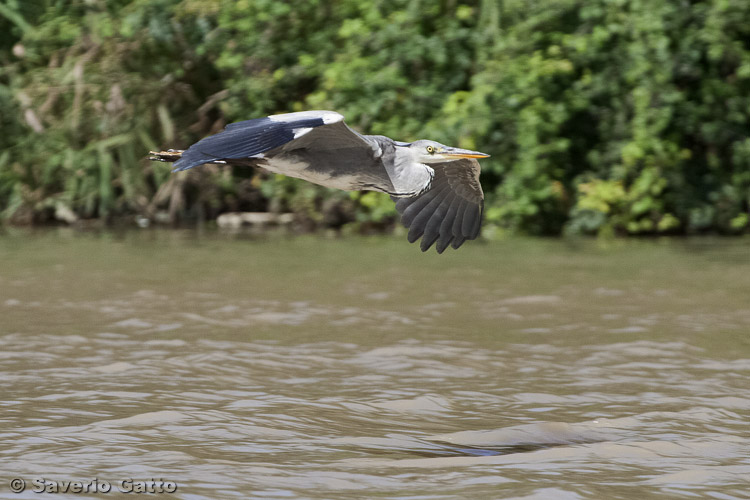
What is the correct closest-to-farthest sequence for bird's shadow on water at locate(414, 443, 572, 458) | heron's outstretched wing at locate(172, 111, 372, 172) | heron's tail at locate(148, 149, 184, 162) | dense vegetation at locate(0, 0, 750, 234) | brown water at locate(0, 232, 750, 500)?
1. heron's outstretched wing at locate(172, 111, 372, 172)
2. heron's tail at locate(148, 149, 184, 162)
3. brown water at locate(0, 232, 750, 500)
4. bird's shadow on water at locate(414, 443, 572, 458)
5. dense vegetation at locate(0, 0, 750, 234)

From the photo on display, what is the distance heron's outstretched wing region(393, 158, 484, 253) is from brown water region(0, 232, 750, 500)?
3.03ft

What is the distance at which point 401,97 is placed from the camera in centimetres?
1631

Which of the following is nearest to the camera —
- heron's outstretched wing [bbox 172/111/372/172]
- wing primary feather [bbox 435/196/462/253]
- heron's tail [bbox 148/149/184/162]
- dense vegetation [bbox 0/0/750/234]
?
heron's outstretched wing [bbox 172/111/372/172]

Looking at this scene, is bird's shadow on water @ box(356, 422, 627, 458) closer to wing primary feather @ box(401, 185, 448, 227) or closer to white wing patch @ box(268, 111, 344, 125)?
wing primary feather @ box(401, 185, 448, 227)

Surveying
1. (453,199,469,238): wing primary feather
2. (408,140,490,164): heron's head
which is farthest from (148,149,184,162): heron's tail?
(453,199,469,238): wing primary feather

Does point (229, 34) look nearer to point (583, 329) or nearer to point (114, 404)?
point (583, 329)

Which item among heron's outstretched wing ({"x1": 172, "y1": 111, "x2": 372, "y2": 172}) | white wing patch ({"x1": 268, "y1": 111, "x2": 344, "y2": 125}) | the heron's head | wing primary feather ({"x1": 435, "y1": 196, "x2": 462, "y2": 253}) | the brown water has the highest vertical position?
white wing patch ({"x1": 268, "y1": 111, "x2": 344, "y2": 125})

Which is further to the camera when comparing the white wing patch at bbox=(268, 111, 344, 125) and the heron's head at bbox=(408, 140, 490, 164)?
the heron's head at bbox=(408, 140, 490, 164)

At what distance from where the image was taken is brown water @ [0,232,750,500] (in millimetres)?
4480

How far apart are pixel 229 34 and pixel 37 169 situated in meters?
3.61

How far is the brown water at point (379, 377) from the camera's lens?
14.7 ft

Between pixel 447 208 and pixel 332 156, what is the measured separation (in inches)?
35.2

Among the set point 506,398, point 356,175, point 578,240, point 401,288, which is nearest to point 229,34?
point 578,240

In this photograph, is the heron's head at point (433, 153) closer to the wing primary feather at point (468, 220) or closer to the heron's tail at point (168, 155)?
the wing primary feather at point (468, 220)
